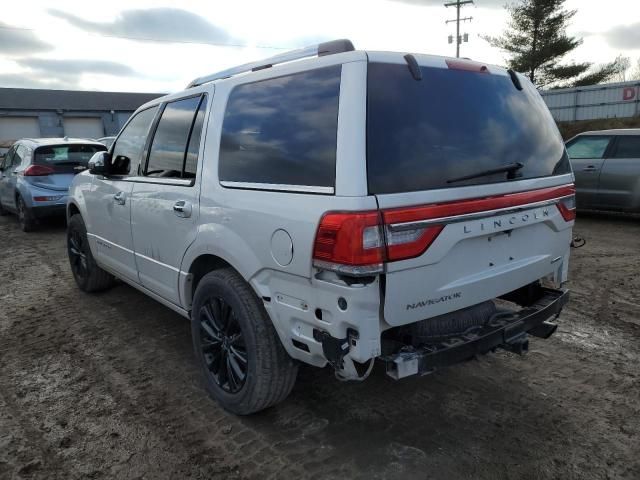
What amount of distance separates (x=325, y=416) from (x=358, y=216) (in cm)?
147

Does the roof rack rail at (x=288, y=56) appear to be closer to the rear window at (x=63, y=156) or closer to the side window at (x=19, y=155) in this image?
the rear window at (x=63, y=156)

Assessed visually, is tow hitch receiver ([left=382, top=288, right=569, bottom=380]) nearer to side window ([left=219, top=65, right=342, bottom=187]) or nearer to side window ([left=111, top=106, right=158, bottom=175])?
side window ([left=219, top=65, right=342, bottom=187])

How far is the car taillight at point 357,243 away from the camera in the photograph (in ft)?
6.91

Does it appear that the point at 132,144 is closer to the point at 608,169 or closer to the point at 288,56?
the point at 288,56

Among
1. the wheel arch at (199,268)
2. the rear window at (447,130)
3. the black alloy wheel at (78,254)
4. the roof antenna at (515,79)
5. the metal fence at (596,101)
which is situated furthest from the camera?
the metal fence at (596,101)

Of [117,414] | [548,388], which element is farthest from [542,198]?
[117,414]

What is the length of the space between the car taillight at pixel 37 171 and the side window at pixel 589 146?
9.81 meters

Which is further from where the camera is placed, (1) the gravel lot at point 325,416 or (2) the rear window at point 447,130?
(1) the gravel lot at point 325,416

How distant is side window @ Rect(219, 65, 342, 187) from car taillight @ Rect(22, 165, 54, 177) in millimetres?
7546

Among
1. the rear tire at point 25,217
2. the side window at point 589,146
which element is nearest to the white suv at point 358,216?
the side window at point 589,146

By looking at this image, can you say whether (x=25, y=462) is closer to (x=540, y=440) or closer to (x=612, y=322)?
(x=540, y=440)

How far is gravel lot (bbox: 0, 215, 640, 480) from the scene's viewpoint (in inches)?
99.9


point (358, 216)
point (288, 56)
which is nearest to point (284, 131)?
point (288, 56)

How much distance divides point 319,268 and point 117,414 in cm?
179
